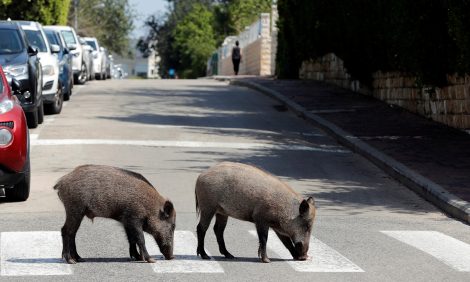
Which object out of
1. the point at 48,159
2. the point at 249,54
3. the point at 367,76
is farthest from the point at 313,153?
the point at 249,54

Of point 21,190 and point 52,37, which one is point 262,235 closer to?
point 21,190

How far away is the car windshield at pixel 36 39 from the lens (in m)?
25.9

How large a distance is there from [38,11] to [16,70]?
29.0m

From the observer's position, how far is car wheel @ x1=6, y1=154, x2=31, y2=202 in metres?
13.7

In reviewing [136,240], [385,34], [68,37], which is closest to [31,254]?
[136,240]

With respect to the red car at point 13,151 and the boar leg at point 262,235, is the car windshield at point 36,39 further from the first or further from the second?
the boar leg at point 262,235

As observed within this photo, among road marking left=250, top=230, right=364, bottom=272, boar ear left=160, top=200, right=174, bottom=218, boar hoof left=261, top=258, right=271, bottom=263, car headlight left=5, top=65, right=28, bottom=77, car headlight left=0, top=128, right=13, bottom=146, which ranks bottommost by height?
road marking left=250, top=230, right=364, bottom=272

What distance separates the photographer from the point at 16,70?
70.3 ft

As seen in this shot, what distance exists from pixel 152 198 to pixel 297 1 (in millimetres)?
27080

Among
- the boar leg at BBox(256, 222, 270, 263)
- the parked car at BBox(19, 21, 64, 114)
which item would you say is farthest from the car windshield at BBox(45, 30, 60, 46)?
the boar leg at BBox(256, 222, 270, 263)

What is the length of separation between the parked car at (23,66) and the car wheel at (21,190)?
7.25 metres

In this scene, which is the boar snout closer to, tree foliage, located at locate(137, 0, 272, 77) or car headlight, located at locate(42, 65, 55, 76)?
car headlight, located at locate(42, 65, 55, 76)

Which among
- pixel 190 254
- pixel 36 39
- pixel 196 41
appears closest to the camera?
pixel 190 254

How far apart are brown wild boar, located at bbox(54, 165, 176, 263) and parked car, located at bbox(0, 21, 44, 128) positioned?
38.6ft
